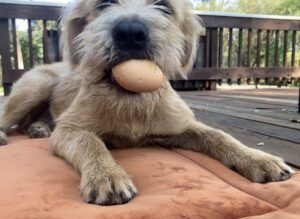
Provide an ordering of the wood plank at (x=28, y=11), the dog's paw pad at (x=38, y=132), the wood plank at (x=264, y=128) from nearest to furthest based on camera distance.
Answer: the wood plank at (x=264, y=128), the dog's paw pad at (x=38, y=132), the wood plank at (x=28, y=11)

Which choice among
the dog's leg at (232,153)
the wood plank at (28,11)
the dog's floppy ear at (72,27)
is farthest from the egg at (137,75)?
the wood plank at (28,11)

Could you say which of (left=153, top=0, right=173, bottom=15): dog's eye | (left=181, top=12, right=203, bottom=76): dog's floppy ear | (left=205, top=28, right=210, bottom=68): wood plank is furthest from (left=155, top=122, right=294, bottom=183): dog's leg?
(left=205, top=28, right=210, bottom=68): wood plank

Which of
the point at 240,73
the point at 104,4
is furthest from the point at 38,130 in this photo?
the point at 240,73

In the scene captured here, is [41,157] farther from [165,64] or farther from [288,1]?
[288,1]

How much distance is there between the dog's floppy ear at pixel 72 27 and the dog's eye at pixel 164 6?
0.51m

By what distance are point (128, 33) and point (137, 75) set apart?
0.21 metres

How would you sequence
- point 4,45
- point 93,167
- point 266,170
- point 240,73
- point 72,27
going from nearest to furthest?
point 93,167
point 266,170
point 72,27
point 4,45
point 240,73

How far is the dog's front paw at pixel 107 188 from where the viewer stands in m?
1.65

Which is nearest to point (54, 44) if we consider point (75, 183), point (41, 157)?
point (41, 157)

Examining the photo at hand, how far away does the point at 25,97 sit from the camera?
11.6 ft

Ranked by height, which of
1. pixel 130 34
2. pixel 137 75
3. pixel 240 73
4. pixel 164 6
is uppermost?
pixel 164 6

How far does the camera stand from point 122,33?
195cm

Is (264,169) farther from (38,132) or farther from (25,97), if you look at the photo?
(25,97)

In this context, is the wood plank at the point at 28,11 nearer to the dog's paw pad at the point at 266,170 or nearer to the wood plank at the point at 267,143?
the wood plank at the point at 267,143
